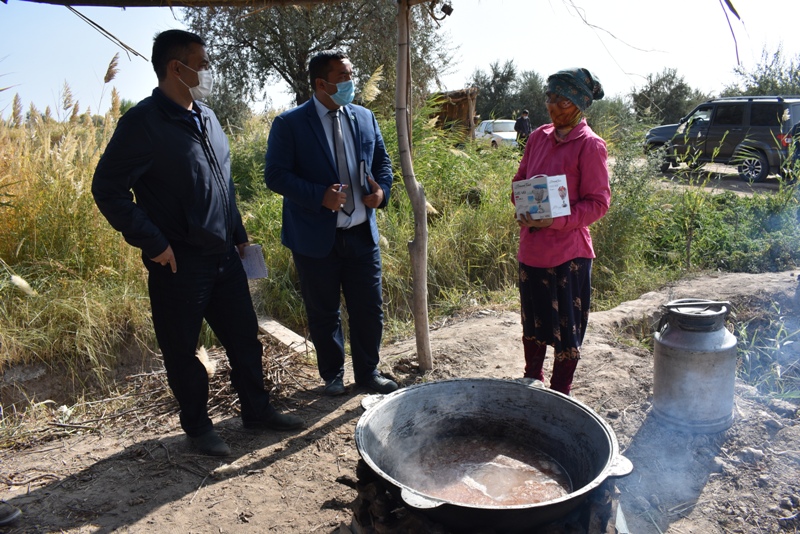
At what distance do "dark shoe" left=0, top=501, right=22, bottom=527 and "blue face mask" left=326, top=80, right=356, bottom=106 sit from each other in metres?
2.51

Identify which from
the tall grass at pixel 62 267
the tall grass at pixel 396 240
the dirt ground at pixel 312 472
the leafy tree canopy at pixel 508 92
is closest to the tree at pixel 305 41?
the tall grass at pixel 396 240

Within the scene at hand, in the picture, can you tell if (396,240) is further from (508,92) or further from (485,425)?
(508,92)

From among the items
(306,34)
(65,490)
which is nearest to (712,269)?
(65,490)

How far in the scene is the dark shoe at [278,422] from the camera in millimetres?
3281

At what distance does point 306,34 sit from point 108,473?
1106 cm

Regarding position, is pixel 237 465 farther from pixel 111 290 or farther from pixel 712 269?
pixel 712 269

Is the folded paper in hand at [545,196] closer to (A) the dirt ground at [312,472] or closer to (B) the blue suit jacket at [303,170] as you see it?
(B) the blue suit jacket at [303,170]

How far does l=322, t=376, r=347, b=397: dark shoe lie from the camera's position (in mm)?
3674

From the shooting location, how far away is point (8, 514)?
250 cm

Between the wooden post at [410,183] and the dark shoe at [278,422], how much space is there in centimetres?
101

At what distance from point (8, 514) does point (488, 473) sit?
6.82ft

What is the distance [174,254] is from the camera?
2750 mm

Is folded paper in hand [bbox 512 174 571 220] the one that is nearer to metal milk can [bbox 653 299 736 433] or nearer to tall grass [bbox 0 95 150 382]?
metal milk can [bbox 653 299 736 433]

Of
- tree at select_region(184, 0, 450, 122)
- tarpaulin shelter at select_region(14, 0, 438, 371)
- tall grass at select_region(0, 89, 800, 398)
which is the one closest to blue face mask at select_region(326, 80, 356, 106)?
tarpaulin shelter at select_region(14, 0, 438, 371)
